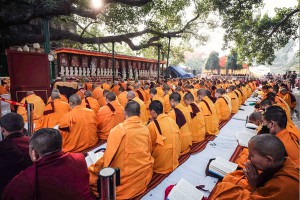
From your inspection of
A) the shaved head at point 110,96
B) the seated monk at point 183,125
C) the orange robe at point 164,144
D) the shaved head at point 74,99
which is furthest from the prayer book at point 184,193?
the shaved head at point 110,96

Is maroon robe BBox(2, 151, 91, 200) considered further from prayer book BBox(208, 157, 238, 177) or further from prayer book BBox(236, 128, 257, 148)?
prayer book BBox(236, 128, 257, 148)

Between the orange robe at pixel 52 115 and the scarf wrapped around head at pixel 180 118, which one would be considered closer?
the scarf wrapped around head at pixel 180 118

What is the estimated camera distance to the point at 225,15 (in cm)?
1227

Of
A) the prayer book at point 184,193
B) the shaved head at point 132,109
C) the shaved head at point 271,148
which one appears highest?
the shaved head at point 132,109

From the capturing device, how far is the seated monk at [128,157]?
2992mm

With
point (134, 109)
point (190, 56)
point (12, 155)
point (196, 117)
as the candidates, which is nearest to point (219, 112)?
point (196, 117)

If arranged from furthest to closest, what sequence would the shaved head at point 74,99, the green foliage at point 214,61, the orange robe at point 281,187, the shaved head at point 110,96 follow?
the green foliage at point 214,61, the shaved head at point 110,96, the shaved head at point 74,99, the orange robe at point 281,187

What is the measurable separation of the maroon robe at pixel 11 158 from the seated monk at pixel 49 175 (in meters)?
0.48

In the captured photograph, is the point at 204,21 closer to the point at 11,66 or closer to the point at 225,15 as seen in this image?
the point at 225,15

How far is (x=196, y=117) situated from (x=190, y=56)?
8715cm

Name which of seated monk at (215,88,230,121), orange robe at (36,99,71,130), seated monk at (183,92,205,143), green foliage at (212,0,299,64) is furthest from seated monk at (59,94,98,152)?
green foliage at (212,0,299,64)

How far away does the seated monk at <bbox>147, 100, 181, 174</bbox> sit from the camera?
12.2 ft

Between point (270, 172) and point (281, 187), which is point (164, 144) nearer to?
point (270, 172)

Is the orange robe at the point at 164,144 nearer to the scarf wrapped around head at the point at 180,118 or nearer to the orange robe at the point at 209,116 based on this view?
the scarf wrapped around head at the point at 180,118
